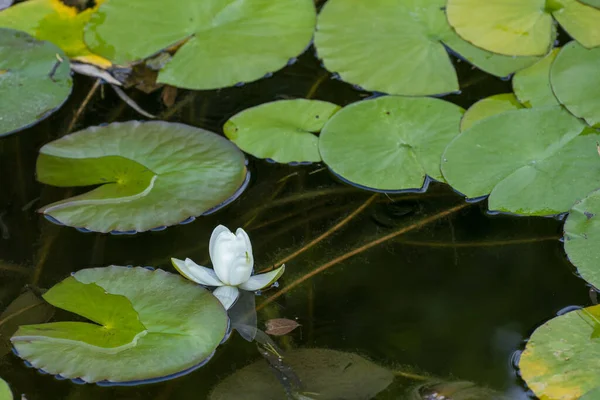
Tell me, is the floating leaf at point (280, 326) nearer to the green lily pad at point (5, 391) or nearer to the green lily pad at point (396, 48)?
the green lily pad at point (5, 391)

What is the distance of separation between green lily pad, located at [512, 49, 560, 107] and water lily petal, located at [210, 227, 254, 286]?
3.62 ft

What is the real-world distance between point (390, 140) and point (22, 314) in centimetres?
120

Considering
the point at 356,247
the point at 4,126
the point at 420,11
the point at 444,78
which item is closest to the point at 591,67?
the point at 444,78

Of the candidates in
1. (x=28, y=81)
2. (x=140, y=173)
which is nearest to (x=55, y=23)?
(x=28, y=81)

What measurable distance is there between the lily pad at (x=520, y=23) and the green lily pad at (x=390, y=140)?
36 centimetres

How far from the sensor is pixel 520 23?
97.5 inches

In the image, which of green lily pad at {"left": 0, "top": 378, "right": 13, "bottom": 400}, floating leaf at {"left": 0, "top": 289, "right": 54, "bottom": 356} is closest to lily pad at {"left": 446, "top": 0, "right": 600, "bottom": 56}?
floating leaf at {"left": 0, "top": 289, "right": 54, "bottom": 356}

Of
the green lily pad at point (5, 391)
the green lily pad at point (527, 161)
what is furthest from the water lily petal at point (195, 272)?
the green lily pad at point (527, 161)

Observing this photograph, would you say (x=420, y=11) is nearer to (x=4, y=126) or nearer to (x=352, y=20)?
(x=352, y=20)

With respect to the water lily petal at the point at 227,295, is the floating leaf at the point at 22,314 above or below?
above

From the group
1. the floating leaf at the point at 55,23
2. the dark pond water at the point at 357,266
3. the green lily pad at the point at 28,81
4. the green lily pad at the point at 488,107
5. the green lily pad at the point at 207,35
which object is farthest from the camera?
the floating leaf at the point at 55,23

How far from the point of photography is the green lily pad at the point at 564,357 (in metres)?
1.56

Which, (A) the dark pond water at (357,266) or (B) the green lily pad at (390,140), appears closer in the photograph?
(A) the dark pond water at (357,266)

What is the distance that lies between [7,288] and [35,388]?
367 mm
